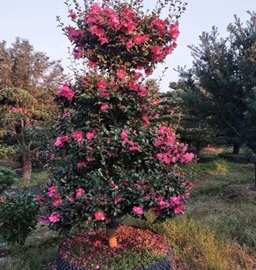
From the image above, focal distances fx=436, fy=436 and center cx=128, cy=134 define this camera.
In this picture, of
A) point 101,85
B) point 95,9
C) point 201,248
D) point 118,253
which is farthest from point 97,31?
point 201,248

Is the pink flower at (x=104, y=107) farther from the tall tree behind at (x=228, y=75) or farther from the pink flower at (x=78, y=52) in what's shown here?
the tall tree behind at (x=228, y=75)

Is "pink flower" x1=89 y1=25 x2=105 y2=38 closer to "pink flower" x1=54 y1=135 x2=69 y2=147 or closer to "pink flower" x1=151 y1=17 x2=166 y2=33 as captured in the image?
"pink flower" x1=151 y1=17 x2=166 y2=33

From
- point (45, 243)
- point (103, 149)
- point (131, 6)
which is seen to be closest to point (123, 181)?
point (103, 149)

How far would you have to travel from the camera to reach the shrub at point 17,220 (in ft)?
23.6

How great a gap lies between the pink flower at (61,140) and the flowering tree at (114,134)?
0.01 metres

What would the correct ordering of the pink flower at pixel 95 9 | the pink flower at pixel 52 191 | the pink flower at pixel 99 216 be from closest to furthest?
the pink flower at pixel 99 216 → the pink flower at pixel 52 191 → the pink flower at pixel 95 9

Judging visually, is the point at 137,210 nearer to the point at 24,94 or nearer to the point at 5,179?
the point at 5,179

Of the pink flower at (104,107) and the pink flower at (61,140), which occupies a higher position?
the pink flower at (104,107)

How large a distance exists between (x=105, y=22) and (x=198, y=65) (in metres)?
7.65

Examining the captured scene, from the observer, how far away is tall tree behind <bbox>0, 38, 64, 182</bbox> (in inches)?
801

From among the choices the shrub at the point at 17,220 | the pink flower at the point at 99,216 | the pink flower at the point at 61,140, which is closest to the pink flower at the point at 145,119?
the pink flower at the point at 61,140

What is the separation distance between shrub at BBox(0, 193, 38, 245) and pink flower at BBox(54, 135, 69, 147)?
223 cm

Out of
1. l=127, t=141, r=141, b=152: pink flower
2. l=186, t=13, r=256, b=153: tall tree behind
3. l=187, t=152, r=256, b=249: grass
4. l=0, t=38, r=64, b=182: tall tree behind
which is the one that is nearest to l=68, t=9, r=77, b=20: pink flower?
l=127, t=141, r=141, b=152: pink flower

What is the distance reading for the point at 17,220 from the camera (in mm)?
7191
